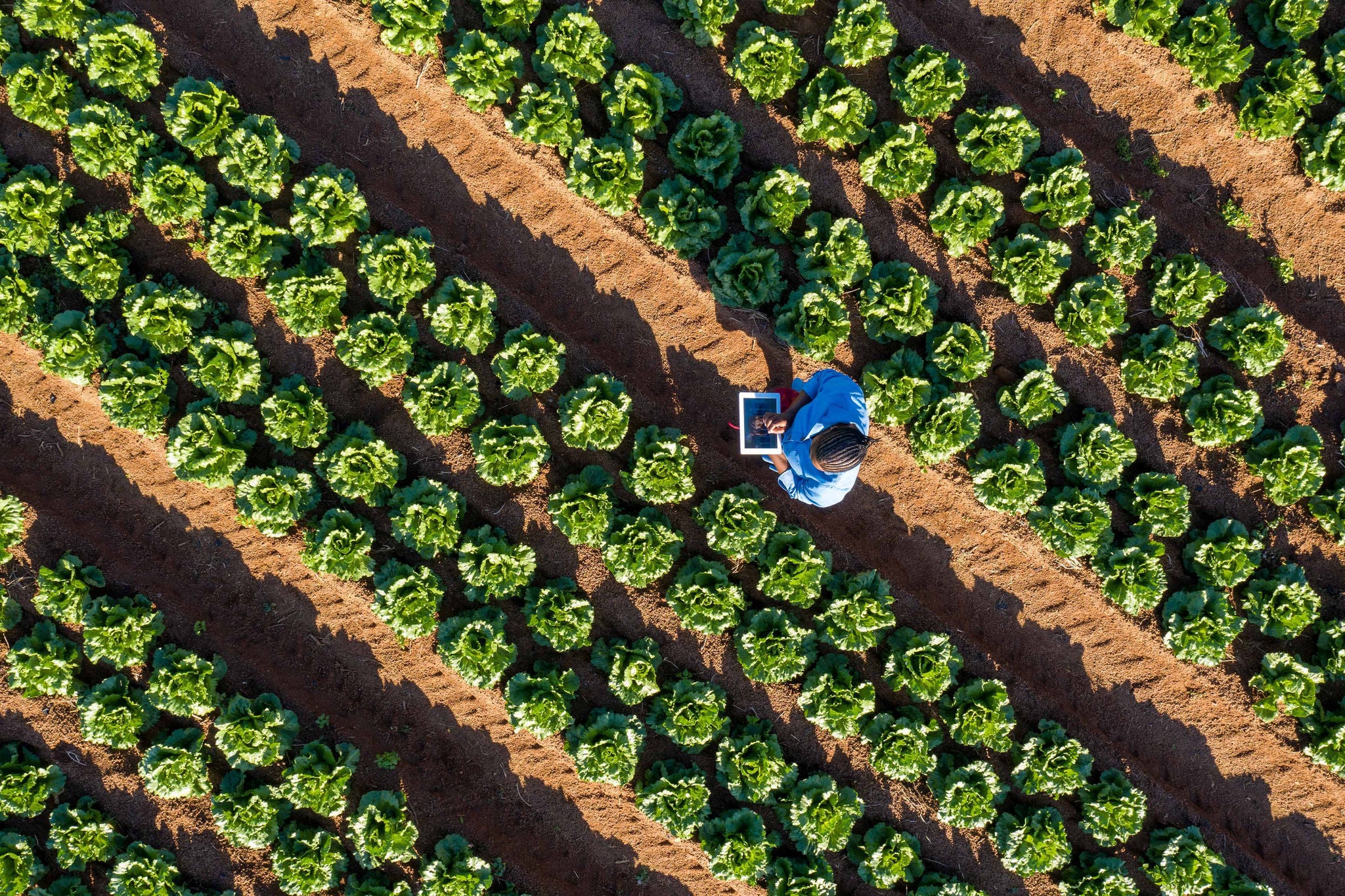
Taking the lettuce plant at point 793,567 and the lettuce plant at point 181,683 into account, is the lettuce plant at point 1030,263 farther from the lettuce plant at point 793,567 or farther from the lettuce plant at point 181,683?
the lettuce plant at point 181,683

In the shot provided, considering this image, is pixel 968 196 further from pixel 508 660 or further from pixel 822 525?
pixel 508 660

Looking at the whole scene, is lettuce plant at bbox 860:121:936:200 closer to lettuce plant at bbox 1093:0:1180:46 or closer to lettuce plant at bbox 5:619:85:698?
lettuce plant at bbox 1093:0:1180:46

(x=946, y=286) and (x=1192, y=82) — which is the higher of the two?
(x=1192, y=82)

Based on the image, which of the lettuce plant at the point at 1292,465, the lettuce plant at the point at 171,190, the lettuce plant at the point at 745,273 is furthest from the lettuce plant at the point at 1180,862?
the lettuce plant at the point at 171,190

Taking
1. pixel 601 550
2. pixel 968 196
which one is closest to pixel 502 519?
pixel 601 550

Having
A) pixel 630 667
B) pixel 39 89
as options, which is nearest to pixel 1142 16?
pixel 630 667

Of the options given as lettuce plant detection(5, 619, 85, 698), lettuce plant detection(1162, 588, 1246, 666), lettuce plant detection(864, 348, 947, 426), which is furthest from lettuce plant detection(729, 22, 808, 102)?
lettuce plant detection(5, 619, 85, 698)
